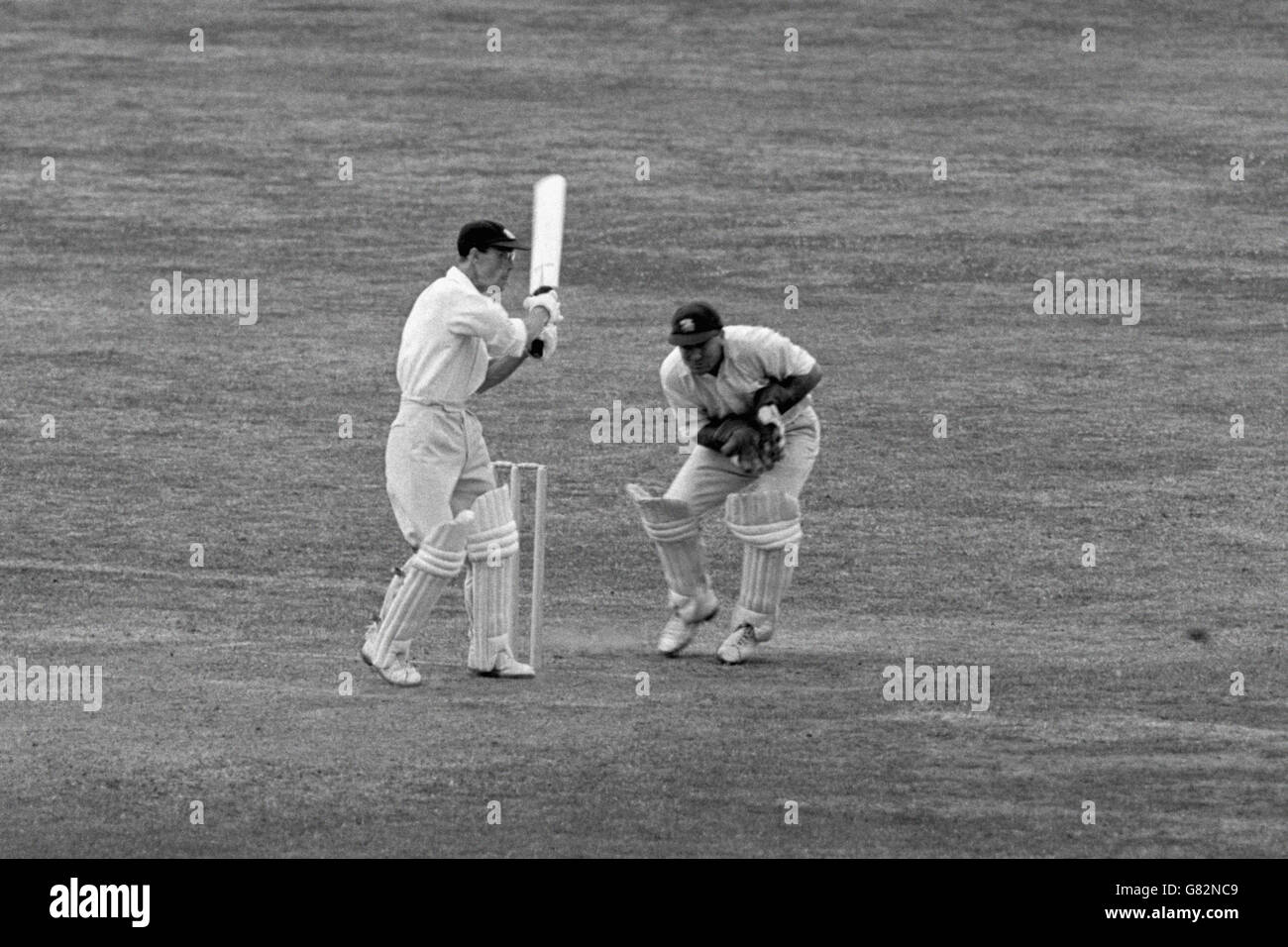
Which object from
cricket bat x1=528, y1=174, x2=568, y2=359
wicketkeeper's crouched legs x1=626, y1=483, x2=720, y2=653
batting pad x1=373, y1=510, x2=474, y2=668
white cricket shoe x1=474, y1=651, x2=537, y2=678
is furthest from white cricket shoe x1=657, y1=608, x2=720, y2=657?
cricket bat x1=528, y1=174, x2=568, y2=359

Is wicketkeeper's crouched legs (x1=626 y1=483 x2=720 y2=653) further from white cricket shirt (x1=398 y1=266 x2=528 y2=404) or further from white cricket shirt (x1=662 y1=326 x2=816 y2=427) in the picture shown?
white cricket shirt (x1=398 y1=266 x2=528 y2=404)

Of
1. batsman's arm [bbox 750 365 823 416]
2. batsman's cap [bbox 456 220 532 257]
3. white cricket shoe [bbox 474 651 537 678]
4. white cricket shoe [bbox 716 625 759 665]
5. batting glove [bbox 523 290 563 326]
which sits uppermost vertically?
batsman's cap [bbox 456 220 532 257]

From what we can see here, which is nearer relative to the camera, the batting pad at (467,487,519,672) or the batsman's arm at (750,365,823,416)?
→ the batting pad at (467,487,519,672)

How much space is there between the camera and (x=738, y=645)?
13773 millimetres

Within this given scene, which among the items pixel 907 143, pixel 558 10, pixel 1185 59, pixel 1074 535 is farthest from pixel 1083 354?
pixel 558 10

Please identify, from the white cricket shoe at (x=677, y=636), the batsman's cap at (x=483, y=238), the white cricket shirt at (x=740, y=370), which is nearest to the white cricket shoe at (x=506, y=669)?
the white cricket shoe at (x=677, y=636)

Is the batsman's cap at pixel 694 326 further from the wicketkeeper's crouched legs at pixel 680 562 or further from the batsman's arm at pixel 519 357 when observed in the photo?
the wicketkeeper's crouched legs at pixel 680 562

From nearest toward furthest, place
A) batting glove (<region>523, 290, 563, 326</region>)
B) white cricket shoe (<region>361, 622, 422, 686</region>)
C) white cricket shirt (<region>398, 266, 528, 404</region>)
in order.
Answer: white cricket shirt (<region>398, 266, 528, 404</region>) → white cricket shoe (<region>361, 622, 422, 686</region>) → batting glove (<region>523, 290, 563, 326</region>)

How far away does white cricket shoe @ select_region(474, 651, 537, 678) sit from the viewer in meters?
13.1

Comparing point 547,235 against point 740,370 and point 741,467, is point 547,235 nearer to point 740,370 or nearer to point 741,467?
point 740,370

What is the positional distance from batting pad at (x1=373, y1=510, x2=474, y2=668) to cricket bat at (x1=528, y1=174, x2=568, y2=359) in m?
1.09

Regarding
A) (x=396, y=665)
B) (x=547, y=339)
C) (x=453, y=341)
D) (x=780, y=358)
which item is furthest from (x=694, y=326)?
(x=396, y=665)

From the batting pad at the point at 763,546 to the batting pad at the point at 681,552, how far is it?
253 mm

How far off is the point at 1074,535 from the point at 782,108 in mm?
14737
